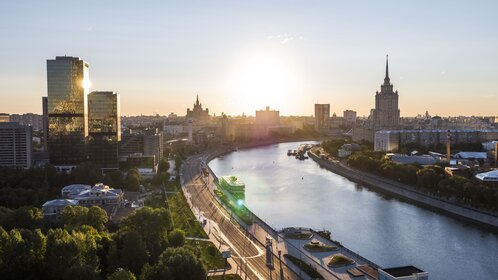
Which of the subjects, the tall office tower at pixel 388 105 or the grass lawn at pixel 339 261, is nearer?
the grass lawn at pixel 339 261

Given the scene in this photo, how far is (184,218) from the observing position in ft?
47.6

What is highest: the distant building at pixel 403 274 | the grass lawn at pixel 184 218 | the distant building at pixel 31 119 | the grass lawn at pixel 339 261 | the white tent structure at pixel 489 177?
the distant building at pixel 31 119

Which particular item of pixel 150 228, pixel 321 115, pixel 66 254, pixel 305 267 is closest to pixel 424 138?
pixel 305 267

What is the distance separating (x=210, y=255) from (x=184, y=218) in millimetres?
3336

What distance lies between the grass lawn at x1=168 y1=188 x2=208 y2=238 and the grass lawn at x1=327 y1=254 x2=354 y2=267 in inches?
141

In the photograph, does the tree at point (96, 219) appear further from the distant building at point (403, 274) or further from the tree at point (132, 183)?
the tree at point (132, 183)

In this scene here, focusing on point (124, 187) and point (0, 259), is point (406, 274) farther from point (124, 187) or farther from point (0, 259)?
point (124, 187)

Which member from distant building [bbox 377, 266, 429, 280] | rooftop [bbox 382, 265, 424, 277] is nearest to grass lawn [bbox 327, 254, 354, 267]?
distant building [bbox 377, 266, 429, 280]

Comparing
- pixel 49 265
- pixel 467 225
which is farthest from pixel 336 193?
pixel 49 265

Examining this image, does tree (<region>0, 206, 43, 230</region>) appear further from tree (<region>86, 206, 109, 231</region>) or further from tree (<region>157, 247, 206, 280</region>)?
tree (<region>157, 247, 206, 280</region>)

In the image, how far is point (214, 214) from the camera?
53.1ft

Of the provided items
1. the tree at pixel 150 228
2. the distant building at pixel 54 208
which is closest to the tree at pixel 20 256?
the tree at pixel 150 228

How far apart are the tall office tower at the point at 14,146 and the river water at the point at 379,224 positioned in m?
10.6

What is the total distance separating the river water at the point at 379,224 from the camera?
11789mm
